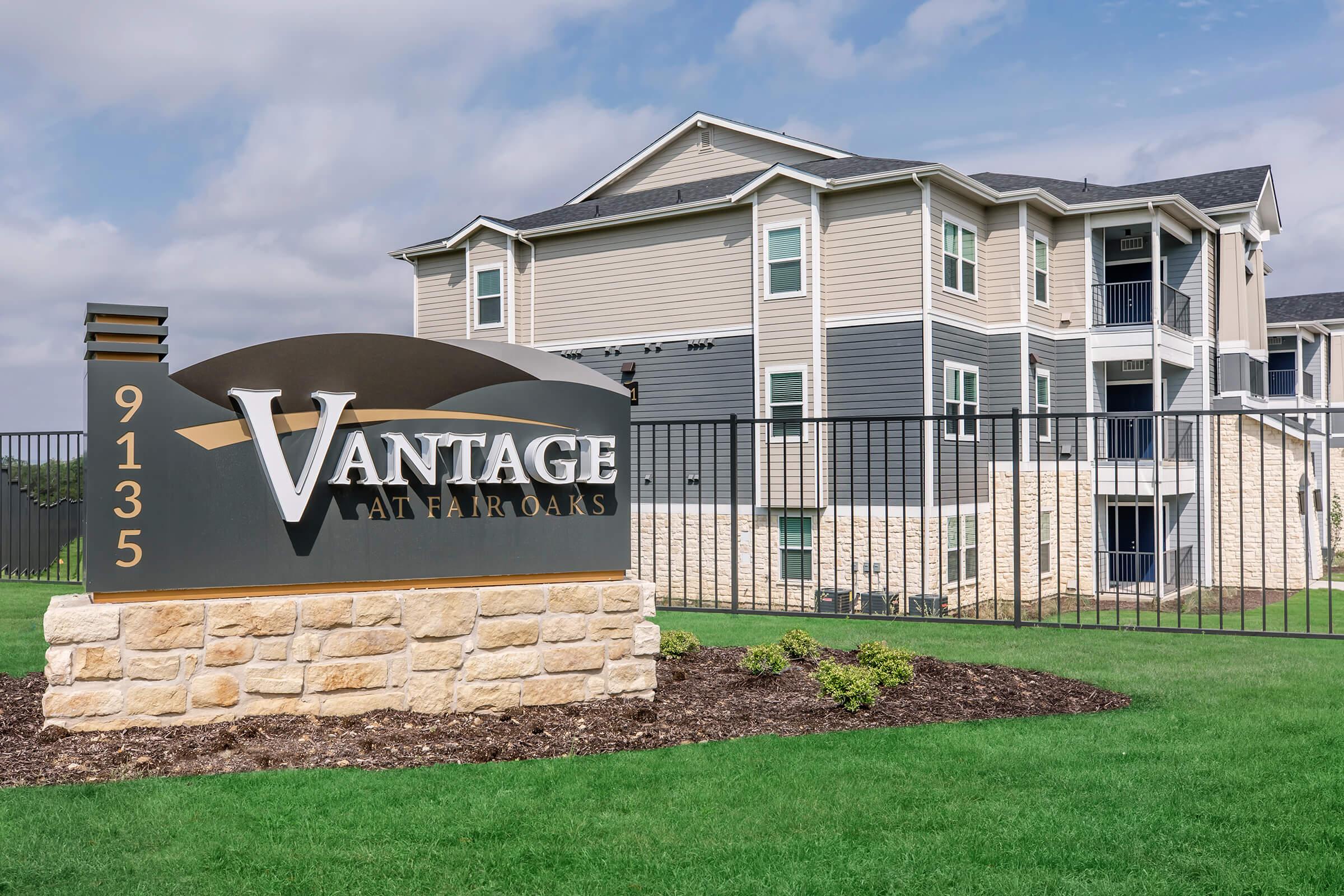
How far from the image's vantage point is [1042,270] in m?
21.8

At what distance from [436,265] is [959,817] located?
2147cm

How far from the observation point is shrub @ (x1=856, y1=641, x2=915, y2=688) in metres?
7.25

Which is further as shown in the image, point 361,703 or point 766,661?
point 766,661

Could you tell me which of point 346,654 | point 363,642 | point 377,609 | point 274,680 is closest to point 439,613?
point 377,609

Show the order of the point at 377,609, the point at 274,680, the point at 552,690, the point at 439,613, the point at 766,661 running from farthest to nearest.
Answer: the point at 766,661, the point at 552,690, the point at 439,613, the point at 377,609, the point at 274,680

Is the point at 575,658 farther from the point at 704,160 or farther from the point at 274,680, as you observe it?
the point at 704,160

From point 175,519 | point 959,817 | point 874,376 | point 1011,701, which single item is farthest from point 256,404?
point 874,376

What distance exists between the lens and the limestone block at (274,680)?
6.37 m

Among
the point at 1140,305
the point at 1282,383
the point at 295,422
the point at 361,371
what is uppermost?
→ the point at 1140,305

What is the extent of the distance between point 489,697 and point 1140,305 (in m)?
21.3

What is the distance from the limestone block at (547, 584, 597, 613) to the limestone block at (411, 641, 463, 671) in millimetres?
681

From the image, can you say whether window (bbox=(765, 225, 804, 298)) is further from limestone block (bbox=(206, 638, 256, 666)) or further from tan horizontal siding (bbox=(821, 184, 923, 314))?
limestone block (bbox=(206, 638, 256, 666))

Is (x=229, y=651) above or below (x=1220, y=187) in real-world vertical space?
below

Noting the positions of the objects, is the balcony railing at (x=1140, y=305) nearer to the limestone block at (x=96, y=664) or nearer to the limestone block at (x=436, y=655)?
the limestone block at (x=436, y=655)
